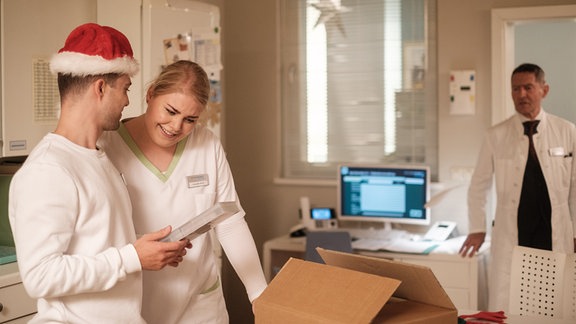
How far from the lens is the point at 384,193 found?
4.59 metres

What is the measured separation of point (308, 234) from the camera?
13.8 feet

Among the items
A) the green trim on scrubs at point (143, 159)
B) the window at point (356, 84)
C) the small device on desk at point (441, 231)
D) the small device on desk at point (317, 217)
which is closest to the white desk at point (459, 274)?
the small device on desk at point (441, 231)

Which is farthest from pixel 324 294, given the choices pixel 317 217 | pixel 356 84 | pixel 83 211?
pixel 356 84

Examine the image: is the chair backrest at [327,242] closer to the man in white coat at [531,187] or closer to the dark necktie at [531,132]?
the man in white coat at [531,187]

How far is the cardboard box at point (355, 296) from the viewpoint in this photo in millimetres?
1591

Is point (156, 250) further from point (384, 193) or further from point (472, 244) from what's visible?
point (384, 193)

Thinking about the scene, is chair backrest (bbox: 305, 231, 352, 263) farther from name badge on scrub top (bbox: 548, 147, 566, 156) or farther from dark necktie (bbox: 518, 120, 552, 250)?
name badge on scrub top (bbox: 548, 147, 566, 156)

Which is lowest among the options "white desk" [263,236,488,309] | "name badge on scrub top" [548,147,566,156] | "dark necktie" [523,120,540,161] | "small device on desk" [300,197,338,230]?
"white desk" [263,236,488,309]

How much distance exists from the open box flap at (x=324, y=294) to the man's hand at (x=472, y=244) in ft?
7.97

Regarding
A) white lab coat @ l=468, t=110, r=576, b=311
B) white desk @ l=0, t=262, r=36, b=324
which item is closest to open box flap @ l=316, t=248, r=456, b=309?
white desk @ l=0, t=262, r=36, b=324

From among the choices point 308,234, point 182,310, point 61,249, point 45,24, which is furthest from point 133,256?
point 308,234

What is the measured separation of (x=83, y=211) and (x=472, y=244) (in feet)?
9.13

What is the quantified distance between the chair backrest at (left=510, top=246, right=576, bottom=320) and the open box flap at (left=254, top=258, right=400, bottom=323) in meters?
1.25

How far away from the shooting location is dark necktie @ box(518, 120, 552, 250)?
3.76 m
